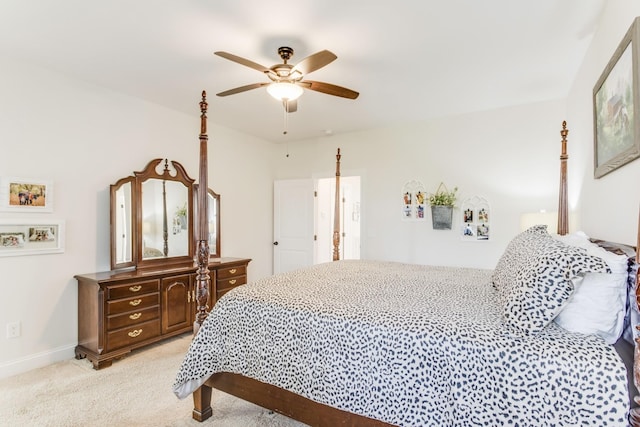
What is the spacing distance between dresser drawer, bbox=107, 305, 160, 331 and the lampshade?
236 centimetres

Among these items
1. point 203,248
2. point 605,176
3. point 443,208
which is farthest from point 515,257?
point 443,208

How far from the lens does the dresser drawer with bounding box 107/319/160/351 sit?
2.90m

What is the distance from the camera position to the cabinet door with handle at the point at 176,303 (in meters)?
3.34

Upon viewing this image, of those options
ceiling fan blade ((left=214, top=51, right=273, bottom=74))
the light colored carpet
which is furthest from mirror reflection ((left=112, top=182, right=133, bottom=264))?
ceiling fan blade ((left=214, top=51, right=273, bottom=74))

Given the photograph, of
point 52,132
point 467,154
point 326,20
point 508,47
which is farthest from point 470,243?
point 52,132

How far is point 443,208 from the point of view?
4082mm

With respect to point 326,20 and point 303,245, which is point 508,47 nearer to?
point 326,20

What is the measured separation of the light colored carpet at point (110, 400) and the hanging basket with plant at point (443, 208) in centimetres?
291

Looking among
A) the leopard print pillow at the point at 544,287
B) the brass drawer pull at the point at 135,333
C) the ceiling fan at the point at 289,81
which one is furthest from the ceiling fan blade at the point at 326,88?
the brass drawer pull at the point at 135,333

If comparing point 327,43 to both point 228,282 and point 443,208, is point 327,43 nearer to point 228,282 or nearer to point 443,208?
point 443,208

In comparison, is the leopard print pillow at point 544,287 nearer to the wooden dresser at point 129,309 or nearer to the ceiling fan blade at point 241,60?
the ceiling fan blade at point 241,60

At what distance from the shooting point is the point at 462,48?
2.52 metres

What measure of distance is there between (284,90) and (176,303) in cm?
243

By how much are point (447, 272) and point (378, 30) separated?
6.35 ft
